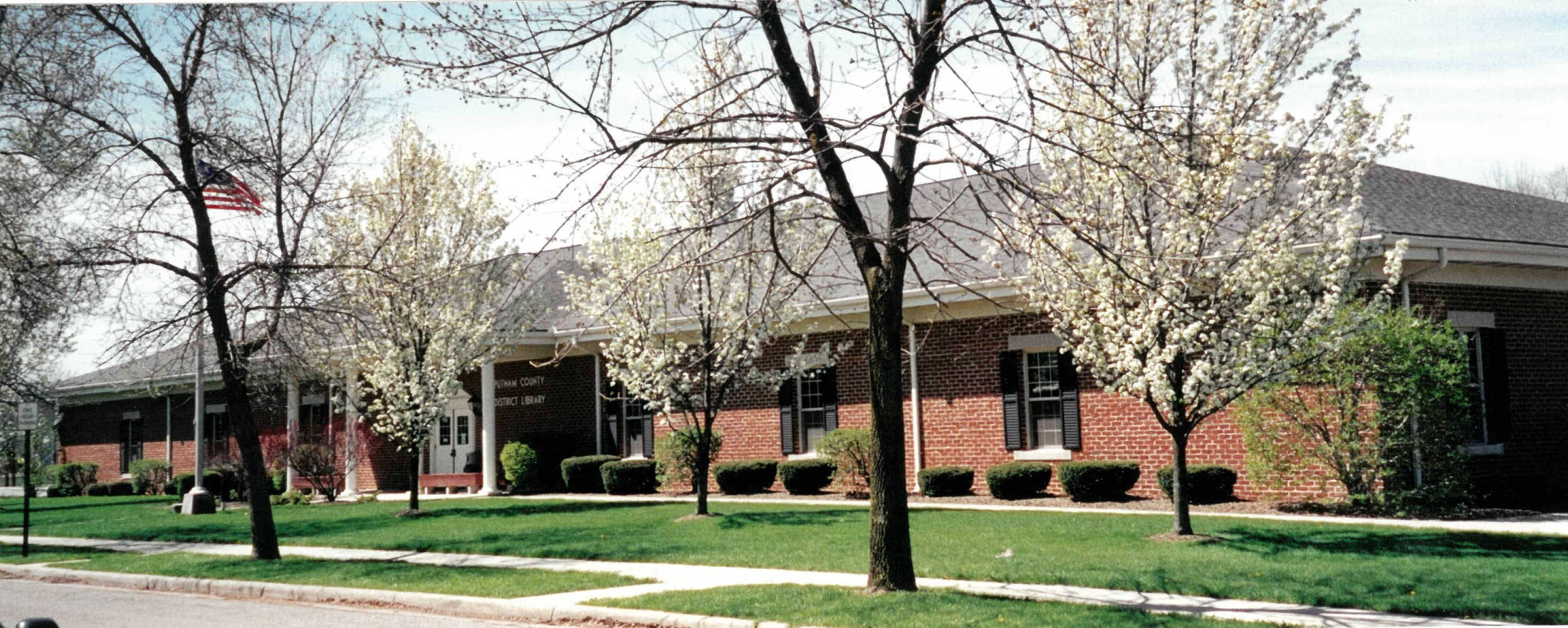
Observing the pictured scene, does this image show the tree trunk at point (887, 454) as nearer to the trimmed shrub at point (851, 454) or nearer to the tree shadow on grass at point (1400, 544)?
the tree shadow on grass at point (1400, 544)

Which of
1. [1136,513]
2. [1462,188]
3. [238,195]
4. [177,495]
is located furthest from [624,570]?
[177,495]

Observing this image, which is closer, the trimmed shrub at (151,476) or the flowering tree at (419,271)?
the flowering tree at (419,271)

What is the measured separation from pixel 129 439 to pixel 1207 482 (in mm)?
35777

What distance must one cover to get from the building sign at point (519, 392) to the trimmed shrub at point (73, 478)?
19941 millimetres

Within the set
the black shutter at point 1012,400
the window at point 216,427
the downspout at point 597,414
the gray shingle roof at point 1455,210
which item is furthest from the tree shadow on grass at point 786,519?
the window at point 216,427

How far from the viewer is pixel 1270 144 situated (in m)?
13.9

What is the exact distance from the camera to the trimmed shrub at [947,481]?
2136cm

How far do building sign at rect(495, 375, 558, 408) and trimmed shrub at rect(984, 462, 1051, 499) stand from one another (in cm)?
1250

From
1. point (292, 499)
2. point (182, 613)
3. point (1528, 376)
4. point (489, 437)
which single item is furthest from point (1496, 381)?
point (292, 499)

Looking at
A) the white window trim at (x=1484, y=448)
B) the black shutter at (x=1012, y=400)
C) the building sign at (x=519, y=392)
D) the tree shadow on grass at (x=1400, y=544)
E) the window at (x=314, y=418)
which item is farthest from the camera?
the window at (x=314, y=418)

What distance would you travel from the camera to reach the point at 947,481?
2139 cm

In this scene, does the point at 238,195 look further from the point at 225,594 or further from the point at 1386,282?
the point at 1386,282

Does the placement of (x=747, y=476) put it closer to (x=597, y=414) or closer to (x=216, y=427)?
(x=597, y=414)

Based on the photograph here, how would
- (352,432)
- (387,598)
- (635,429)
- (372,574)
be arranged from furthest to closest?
(352,432)
(635,429)
(372,574)
(387,598)
